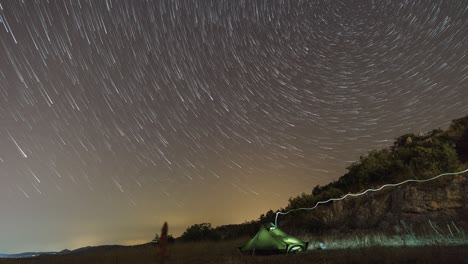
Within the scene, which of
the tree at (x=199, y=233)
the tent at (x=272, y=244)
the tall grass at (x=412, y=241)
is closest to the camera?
the tall grass at (x=412, y=241)

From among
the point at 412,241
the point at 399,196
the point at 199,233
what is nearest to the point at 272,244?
the point at 412,241

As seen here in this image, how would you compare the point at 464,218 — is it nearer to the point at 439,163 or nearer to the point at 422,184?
the point at 422,184

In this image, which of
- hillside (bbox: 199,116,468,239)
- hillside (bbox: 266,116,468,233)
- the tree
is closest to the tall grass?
hillside (bbox: 199,116,468,239)

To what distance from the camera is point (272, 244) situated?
58.8 ft

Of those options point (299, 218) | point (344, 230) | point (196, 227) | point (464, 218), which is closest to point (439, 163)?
point (464, 218)

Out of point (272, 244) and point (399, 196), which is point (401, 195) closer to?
point (399, 196)

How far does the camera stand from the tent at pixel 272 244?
17672 mm

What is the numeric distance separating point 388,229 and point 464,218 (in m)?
3.79

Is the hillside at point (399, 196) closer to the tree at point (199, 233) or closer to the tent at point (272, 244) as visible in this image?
the tree at point (199, 233)

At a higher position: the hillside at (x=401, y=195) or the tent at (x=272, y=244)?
the hillside at (x=401, y=195)

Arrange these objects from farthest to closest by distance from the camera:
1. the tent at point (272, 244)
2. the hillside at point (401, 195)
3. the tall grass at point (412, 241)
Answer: the hillside at point (401, 195) < the tent at point (272, 244) < the tall grass at point (412, 241)

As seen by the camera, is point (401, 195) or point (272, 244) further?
point (401, 195)

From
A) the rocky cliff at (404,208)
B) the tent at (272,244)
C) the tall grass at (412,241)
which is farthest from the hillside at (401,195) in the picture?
the tent at (272,244)

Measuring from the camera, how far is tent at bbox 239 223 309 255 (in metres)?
17.7
